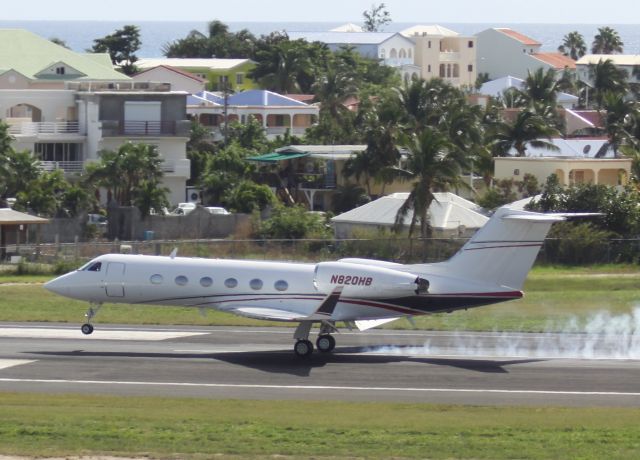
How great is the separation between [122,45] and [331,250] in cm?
9700

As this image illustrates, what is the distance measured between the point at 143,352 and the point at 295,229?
1194 inches

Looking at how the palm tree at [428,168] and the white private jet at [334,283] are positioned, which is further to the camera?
the palm tree at [428,168]

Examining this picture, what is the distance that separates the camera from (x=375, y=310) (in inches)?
1346

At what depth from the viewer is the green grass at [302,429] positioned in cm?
2300

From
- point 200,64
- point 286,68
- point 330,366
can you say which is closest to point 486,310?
point 330,366

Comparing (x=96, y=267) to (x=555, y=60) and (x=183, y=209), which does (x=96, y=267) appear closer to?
(x=183, y=209)

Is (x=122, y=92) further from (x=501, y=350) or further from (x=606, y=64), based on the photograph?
(x=606, y=64)

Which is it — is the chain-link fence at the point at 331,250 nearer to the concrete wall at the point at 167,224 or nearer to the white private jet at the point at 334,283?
the concrete wall at the point at 167,224

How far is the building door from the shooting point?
35.7 meters

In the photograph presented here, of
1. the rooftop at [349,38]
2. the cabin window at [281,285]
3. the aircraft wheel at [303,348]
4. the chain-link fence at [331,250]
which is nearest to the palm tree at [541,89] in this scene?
the chain-link fence at [331,250]

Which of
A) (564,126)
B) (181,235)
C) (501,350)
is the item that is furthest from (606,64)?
(501,350)

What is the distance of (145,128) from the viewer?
85.4 metres

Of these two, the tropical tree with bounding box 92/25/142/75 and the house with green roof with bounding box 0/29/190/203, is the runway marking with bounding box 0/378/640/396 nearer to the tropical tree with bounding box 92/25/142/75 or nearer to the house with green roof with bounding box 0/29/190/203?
the house with green roof with bounding box 0/29/190/203

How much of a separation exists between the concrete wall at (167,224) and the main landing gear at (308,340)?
37.5 m
